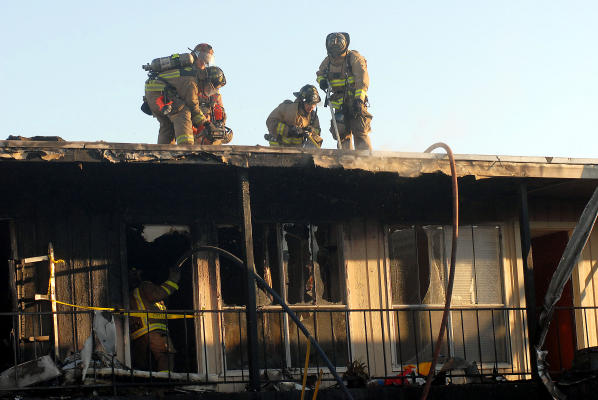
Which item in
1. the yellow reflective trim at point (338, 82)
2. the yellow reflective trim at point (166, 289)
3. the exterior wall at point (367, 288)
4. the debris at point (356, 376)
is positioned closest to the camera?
the debris at point (356, 376)

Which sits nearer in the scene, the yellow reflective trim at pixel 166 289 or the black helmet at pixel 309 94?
the yellow reflective trim at pixel 166 289

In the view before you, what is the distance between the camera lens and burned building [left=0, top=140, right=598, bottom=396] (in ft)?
36.9

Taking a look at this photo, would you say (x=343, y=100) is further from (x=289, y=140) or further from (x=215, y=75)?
(x=215, y=75)

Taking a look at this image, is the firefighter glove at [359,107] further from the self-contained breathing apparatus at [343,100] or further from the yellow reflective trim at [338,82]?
the yellow reflective trim at [338,82]

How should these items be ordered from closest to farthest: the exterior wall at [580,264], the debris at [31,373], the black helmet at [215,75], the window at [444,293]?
the debris at [31,373] < the window at [444,293] < the black helmet at [215,75] < the exterior wall at [580,264]

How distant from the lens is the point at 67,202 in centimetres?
1191

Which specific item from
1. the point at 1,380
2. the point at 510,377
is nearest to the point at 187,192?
the point at 1,380

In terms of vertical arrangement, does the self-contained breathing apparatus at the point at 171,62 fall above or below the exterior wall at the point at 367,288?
above

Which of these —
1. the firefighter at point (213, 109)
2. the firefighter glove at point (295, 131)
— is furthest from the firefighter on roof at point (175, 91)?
the firefighter glove at point (295, 131)

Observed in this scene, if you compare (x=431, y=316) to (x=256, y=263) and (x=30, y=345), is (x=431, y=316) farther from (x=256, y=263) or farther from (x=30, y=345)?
(x=30, y=345)

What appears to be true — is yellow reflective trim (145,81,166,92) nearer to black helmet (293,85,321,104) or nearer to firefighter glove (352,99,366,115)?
black helmet (293,85,321,104)

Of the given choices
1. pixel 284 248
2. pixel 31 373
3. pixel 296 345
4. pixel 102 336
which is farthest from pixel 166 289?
pixel 31 373

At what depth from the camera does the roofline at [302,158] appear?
33.6ft

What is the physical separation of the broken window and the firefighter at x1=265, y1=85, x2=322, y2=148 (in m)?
2.59
